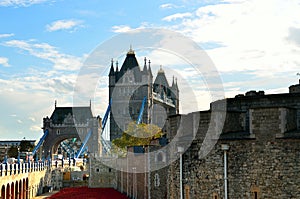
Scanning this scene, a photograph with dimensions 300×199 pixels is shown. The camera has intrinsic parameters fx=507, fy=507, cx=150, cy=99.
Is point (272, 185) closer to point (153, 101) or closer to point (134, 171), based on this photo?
point (134, 171)

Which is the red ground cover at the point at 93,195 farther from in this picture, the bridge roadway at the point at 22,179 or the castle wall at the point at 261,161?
the castle wall at the point at 261,161

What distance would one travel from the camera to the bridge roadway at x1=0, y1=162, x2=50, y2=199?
37.8 metres

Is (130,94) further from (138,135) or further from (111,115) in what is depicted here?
(138,135)

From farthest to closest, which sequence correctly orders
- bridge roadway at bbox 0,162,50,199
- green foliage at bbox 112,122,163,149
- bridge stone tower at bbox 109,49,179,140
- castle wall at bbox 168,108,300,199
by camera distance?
bridge stone tower at bbox 109,49,179,140 < green foliage at bbox 112,122,163,149 < bridge roadway at bbox 0,162,50,199 < castle wall at bbox 168,108,300,199

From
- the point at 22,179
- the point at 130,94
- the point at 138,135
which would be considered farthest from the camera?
the point at 130,94

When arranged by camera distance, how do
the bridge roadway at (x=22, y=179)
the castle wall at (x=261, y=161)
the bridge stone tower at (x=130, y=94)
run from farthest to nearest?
1. the bridge stone tower at (x=130, y=94)
2. the bridge roadway at (x=22, y=179)
3. the castle wall at (x=261, y=161)

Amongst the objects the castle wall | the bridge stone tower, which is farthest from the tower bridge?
the castle wall

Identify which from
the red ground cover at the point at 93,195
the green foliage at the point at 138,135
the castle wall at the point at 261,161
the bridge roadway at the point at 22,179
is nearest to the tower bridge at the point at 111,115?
the green foliage at the point at 138,135

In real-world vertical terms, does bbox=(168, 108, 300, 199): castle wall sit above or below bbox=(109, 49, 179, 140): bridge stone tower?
below

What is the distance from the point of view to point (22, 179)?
4538 cm

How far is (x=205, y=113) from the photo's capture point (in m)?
16.7

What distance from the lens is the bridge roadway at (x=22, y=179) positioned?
124 ft

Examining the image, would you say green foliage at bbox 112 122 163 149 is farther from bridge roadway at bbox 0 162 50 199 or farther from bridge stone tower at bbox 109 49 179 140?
bridge stone tower at bbox 109 49 179 140

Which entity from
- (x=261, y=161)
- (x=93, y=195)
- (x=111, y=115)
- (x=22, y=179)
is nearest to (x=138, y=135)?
(x=22, y=179)
